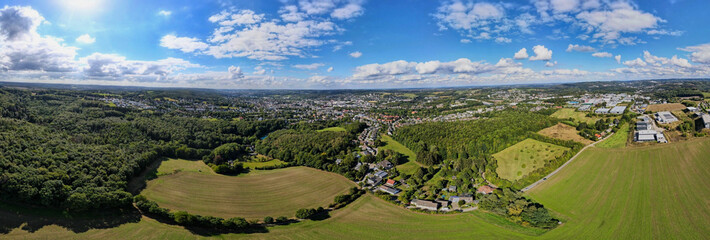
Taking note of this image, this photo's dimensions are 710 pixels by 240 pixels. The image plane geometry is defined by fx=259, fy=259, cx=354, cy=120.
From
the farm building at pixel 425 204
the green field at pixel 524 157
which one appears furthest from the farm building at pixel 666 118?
the farm building at pixel 425 204

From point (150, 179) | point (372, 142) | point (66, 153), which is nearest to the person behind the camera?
point (66, 153)

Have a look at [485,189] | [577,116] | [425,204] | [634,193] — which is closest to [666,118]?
[577,116]

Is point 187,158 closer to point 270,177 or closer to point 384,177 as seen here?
point 270,177

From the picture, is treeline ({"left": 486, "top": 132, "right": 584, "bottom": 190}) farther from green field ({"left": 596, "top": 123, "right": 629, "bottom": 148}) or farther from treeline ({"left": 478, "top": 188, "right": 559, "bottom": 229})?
green field ({"left": 596, "top": 123, "right": 629, "bottom": 148})

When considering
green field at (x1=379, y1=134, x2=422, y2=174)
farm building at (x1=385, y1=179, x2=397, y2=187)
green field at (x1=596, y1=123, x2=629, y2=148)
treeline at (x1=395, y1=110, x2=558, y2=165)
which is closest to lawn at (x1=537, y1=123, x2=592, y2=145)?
green field at (x1=596, y1=123, x2=629, y2=148)

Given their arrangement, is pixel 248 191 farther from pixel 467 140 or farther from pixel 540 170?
pixel 540 170

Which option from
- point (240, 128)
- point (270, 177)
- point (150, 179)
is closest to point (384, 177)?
point (270, 177)

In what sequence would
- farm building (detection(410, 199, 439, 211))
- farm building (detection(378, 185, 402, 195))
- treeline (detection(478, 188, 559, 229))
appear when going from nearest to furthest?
treeline (detection(478, 188, 559, 229)) < farm building (detection(410, 199, 439, 211)) < farm building (detection(378, 185, 402, 195))

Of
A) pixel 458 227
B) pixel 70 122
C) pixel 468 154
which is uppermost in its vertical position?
pixel 70 122
